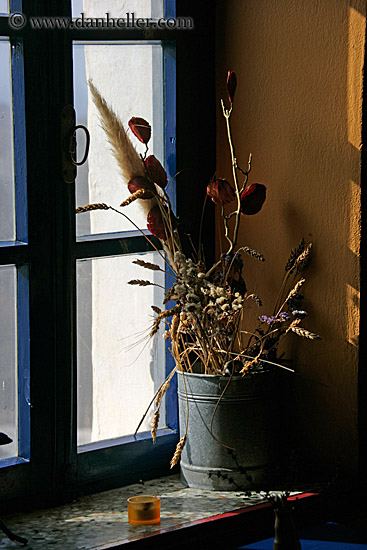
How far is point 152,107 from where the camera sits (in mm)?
2604

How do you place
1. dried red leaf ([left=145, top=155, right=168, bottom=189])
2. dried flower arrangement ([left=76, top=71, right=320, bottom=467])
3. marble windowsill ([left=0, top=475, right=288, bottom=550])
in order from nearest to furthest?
1. marble windowsill ([left=0, top=475, right=288, bottom=550])
2. dried flower arrangement ([left=76, top=71, right=320, bottom=467])
3. dried red leaf ([left=145, top=155, right=168, bottom=189])

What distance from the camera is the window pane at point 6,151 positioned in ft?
7.42

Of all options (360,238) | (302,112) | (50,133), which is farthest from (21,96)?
(360,238)

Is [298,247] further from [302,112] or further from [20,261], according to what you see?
[20,261]

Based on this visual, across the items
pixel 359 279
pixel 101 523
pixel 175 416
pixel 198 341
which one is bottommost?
pixel 101 523

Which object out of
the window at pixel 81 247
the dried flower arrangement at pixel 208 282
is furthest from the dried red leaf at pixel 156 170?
the window at pixel 81 247

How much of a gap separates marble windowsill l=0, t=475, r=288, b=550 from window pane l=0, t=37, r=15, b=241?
28.2 inches

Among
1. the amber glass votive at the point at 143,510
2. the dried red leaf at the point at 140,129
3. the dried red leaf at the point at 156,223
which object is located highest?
the dried red leaf at the point at 140,129

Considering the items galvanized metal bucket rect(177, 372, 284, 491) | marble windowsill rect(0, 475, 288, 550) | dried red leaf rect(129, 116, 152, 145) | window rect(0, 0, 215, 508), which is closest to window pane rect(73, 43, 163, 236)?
→ window rect(0, 0, 215, 508)

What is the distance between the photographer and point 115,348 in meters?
2.54

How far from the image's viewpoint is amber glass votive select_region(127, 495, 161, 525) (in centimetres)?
221

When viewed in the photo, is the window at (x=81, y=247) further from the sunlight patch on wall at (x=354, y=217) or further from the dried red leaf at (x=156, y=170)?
the sunlight patch on wall at (x=354, y=217)

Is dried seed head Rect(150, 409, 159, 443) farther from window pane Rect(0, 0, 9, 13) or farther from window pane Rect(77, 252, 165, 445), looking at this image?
window pane Rect(0, 0, 9, 13)

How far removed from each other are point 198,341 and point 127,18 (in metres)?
0.91
